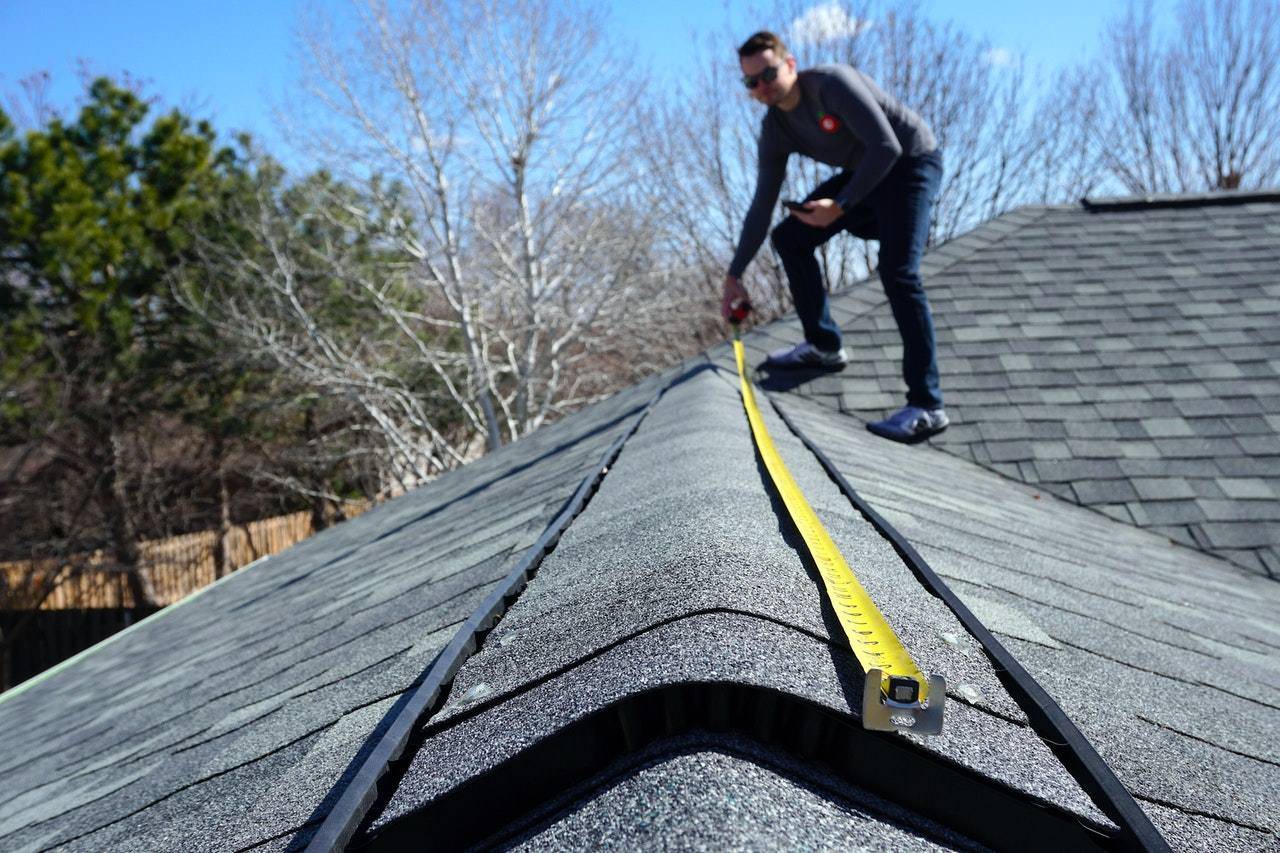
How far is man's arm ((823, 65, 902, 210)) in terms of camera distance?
3691 millimetres

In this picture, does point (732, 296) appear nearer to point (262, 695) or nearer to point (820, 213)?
point (820, 213)

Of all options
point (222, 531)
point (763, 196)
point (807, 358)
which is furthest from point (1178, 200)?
point (222, 531)

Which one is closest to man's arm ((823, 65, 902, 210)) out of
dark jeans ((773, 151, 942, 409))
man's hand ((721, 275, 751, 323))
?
dark jeans ((773, 151, 942, 409))

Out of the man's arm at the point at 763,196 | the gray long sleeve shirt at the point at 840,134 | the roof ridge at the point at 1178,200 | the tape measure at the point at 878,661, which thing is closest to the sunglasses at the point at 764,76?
the gray long sleeve shirt at the point at 840,134

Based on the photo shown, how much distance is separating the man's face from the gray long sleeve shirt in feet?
0.25

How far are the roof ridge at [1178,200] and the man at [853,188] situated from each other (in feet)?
12.5

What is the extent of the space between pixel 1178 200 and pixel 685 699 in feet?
26.9

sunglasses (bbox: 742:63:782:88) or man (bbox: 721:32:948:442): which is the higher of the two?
sunglasses (bbox: 742:63:782:88)

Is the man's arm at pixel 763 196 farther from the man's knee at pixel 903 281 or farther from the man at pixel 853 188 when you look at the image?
the man's knee at pixel 903 281

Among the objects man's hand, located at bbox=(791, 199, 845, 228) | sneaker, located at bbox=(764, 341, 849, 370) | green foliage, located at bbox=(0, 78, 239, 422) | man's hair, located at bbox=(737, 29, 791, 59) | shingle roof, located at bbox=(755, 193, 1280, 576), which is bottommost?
shingle roof, located at bbox=(755, 193, 1280, 576)

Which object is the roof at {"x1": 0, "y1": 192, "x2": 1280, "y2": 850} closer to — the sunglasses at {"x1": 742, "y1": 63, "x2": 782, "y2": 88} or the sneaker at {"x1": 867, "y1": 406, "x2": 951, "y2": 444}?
the sneaker at {"x1": 867, "y1": 406, "x2": 951, "y2": 444}

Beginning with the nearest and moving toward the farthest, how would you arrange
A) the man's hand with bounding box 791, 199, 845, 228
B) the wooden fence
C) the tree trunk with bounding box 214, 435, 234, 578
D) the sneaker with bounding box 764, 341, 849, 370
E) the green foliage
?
the man's hand with bounding box 791, 199, 845, 228 → the sneaker with bounding box 764, 341, 849, 370 → the green foliage → the wooden fence → the tree trunk with bounding box 214, 435, 234, 578

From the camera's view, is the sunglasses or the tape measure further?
the sunglasses

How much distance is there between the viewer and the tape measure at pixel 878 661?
817 mm
